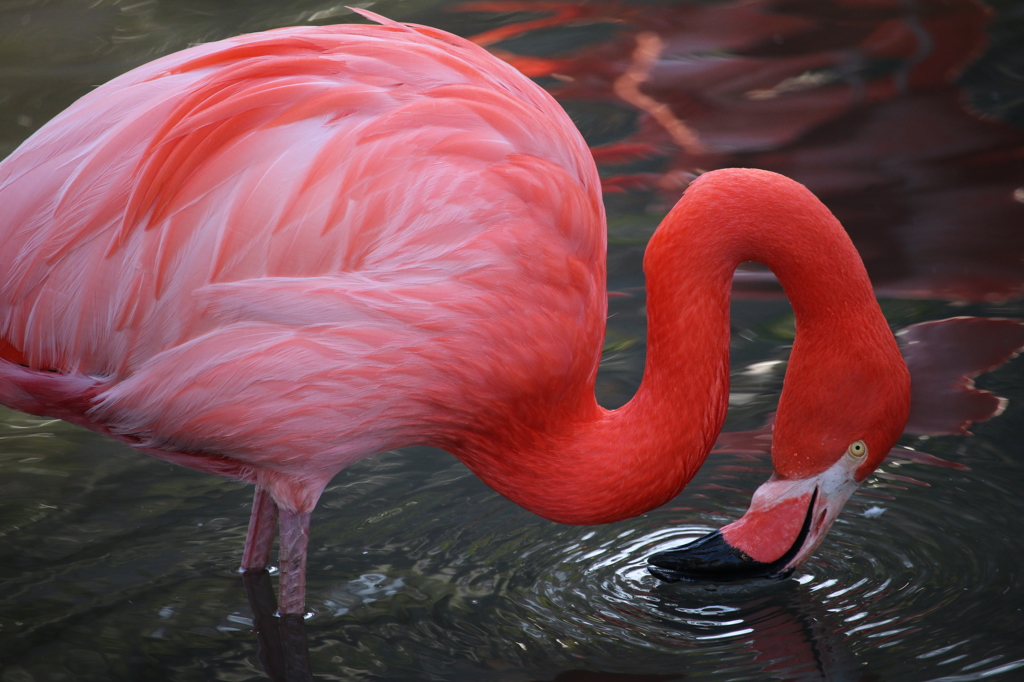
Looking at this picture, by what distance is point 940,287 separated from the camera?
4.42m

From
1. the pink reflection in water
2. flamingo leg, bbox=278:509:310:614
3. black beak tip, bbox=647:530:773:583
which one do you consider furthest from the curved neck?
the pink reflection in water

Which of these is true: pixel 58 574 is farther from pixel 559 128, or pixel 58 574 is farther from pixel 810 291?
pixel 810 291

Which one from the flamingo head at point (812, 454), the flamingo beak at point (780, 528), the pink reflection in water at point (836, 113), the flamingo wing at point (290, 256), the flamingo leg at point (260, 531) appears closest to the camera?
the flamingo wing at point (290, 256)

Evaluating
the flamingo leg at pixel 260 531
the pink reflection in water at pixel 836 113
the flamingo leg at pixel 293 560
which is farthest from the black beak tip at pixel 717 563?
the pink reflection in water at pixel 836 113

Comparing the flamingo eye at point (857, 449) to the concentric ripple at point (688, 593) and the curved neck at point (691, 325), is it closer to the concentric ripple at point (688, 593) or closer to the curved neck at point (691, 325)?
the curved neck at point (691, 325)

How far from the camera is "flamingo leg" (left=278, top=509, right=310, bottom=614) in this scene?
278 centimetres

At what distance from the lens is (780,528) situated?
278 centimetres

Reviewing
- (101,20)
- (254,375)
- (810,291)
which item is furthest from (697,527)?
(101,20)

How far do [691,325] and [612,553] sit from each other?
30.5 inches

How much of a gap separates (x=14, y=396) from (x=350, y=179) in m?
1.06

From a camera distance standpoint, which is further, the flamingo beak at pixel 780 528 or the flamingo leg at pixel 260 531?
the flamingo leg at pixel 260 531

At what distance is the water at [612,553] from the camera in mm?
2707

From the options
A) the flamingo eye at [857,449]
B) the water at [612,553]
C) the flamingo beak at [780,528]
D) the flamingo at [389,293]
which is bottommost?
the water at [612,553]

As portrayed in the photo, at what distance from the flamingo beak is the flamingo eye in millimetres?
25
